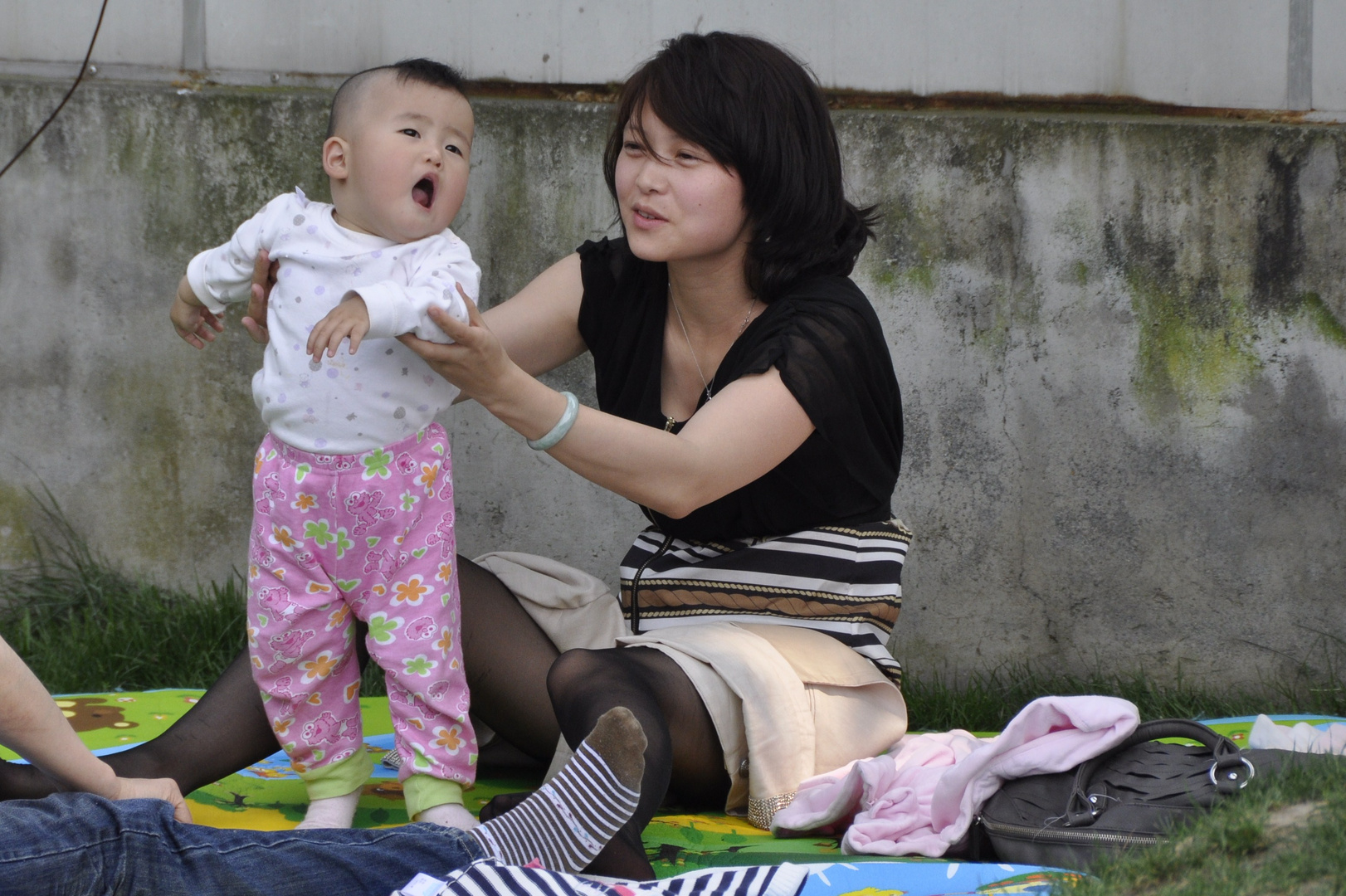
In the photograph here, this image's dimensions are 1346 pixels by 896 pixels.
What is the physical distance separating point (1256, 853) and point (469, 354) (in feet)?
3.99

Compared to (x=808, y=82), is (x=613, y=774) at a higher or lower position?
lower

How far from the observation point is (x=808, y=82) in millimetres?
2229

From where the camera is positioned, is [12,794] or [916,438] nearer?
[12,794]

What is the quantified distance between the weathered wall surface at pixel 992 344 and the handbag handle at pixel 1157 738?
58.0 inches

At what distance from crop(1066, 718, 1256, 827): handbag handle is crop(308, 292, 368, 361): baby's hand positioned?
1.21 metres

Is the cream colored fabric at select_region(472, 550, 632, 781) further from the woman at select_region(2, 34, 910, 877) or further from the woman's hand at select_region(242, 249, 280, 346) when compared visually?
the woman's hand at select_region(242, 249, 280, 346)

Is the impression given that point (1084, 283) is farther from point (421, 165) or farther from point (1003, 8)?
point (421, 165)

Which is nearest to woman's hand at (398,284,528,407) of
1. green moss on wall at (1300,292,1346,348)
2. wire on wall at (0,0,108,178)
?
wire on wall at (0,0,108,178)

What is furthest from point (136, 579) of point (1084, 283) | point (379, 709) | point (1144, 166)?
point (1144, 166)

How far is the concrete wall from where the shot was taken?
10.6ft

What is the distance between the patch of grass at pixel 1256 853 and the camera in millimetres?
1349

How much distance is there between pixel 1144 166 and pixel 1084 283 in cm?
35

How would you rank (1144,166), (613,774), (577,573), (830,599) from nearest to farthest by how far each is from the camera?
(613,774)
(830,599)
(577,573)
(1144,166)

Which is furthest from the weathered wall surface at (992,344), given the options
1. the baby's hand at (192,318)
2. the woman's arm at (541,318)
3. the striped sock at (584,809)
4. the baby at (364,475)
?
the striped sock at (584,809)
